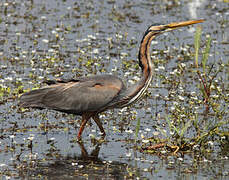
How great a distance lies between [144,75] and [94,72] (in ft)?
11.3

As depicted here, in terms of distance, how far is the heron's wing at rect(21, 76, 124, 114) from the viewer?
32.3 ft

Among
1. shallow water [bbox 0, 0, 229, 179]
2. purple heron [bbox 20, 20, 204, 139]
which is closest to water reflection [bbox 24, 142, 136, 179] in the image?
shallow water [bbox 0, 0, 229, 179]

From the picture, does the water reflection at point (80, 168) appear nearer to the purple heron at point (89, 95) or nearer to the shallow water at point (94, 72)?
the shallow water at point (94, 72)

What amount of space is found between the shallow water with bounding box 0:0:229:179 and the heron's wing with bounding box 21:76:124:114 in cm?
50

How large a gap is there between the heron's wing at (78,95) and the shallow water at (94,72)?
19.8 inches

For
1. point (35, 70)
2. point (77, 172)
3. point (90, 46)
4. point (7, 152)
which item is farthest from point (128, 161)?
point (90, 46)

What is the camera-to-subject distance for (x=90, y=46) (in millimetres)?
14977

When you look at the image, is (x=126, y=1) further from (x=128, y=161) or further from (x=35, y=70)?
(x=128, y=161)

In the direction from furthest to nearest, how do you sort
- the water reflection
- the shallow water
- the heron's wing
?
the heron's wing < the shallow water < the water reflection

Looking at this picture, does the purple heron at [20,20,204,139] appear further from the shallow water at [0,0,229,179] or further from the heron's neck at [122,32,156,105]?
the shallow water at [0,0,229,179]

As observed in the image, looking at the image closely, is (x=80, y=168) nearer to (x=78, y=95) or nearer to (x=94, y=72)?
(x=78, y=95)

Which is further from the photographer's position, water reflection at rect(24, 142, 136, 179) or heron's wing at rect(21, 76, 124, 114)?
heron's wing at rect(21, 76, 124, 114)

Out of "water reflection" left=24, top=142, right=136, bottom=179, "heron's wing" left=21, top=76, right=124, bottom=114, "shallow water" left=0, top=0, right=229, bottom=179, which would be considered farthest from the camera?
"heron's wing" left=21, top=76, right=124, bottom=114

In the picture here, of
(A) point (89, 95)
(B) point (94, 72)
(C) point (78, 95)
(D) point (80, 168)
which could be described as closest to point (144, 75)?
(A) point (89, 95)
